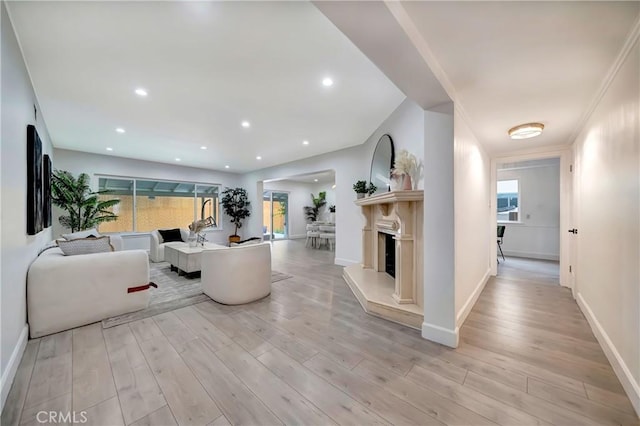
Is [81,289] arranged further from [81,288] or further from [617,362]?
[617,362]

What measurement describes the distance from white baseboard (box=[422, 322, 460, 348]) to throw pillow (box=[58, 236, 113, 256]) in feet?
12.8

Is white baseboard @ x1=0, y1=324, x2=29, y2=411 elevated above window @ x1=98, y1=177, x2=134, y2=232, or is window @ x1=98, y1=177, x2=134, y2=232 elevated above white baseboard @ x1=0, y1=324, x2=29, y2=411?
window @ x1=98, y1=177, x2=134, y2=232

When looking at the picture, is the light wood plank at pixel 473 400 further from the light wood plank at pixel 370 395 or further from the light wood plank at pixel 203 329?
the light wood plank at pixel 203 329

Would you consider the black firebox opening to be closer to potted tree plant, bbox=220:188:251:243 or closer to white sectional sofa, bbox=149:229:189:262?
white sectional sofa, bbox=149:229:189:262

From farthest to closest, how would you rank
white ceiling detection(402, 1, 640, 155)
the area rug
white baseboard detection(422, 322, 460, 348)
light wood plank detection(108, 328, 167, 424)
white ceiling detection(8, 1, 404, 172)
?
the area rug, white baseboard detection(422, 322, 460, 348), white ceiling detection(8, 1, 404, 172), light wood plank detection(108, 328, 167, 424), white ceiling detection(402, 1, 640, 155)

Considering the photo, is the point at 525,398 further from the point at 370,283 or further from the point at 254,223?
the point at 254,223

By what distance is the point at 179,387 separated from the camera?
5.28ft

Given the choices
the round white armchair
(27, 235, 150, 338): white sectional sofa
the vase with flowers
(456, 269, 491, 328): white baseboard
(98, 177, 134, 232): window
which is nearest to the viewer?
(27, 235, 150, 338): white sectional sofa

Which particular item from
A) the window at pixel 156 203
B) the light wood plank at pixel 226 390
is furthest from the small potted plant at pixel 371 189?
the window at pixel 156 203

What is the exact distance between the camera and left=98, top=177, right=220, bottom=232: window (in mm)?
6387

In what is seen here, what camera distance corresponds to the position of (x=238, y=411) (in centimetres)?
142

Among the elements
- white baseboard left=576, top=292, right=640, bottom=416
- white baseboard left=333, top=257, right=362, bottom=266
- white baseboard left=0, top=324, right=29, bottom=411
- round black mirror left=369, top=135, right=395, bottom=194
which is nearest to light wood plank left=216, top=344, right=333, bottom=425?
white baseboard left=0, top=324, right=29, bottom=411

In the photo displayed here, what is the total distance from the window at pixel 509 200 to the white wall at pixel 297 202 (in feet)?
22.5

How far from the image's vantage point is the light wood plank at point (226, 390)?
138 centimetres
